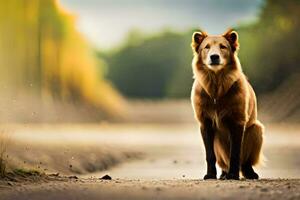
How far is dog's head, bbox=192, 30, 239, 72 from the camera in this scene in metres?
12.7

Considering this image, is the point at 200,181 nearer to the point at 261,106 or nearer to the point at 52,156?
the point at 52,156

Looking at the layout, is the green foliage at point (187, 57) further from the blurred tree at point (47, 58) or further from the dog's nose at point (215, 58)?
the dog's nose at point (215, 58)

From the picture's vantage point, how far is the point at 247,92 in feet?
42.6

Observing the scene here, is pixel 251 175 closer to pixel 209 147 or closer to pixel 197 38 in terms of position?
pixel 209 147

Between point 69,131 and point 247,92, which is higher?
point 69,131

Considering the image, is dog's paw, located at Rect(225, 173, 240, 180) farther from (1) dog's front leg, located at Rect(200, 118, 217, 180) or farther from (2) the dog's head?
(2) the dog's head

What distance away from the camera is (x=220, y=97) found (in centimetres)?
1281

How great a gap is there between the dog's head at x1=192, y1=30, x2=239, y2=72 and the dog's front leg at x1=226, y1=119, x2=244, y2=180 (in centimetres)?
90

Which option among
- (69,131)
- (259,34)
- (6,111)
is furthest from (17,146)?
(259,34)

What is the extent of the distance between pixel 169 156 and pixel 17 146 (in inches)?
210

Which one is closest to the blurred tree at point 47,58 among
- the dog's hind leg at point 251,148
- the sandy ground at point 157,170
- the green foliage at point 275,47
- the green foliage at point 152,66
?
the sandy ground at point 157,170

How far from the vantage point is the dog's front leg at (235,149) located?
12.8 m

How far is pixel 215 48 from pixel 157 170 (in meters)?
5.28

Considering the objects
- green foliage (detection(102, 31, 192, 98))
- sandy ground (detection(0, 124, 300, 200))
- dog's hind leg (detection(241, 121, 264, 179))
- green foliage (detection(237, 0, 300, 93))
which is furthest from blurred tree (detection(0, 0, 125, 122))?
green foliage (detection(102, 31, 192, 98))
